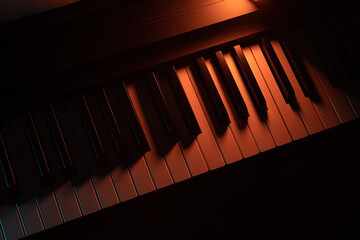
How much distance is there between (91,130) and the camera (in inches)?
57.7

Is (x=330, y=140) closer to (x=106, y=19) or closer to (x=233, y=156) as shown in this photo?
(x=233, y=156)

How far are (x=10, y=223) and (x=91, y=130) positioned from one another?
59cm

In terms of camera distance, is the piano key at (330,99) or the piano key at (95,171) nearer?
the piano key at (95,171)

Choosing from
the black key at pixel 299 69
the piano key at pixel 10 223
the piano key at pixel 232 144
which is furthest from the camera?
the black key at pixel 299 69

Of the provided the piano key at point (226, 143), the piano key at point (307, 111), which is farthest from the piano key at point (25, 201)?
the piano key at point (307, 111)

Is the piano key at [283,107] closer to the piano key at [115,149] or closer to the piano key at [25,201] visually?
the piano key at [115,149]

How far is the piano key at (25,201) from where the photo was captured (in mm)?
1390

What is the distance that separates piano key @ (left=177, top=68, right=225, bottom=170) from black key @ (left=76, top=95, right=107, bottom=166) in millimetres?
503

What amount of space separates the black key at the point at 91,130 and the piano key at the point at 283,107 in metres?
0.95

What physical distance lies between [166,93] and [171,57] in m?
0.20

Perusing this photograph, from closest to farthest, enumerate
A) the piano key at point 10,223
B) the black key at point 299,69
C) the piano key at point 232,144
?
1. the piano key at point 10,223
2. the piano key at point 232,144
3. the black key at point 299,69

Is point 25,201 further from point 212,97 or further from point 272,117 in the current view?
point 272,117

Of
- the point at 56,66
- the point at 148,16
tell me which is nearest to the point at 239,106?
the point at 148,16

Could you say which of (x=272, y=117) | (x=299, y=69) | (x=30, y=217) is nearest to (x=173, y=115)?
(x=272, y=117)
